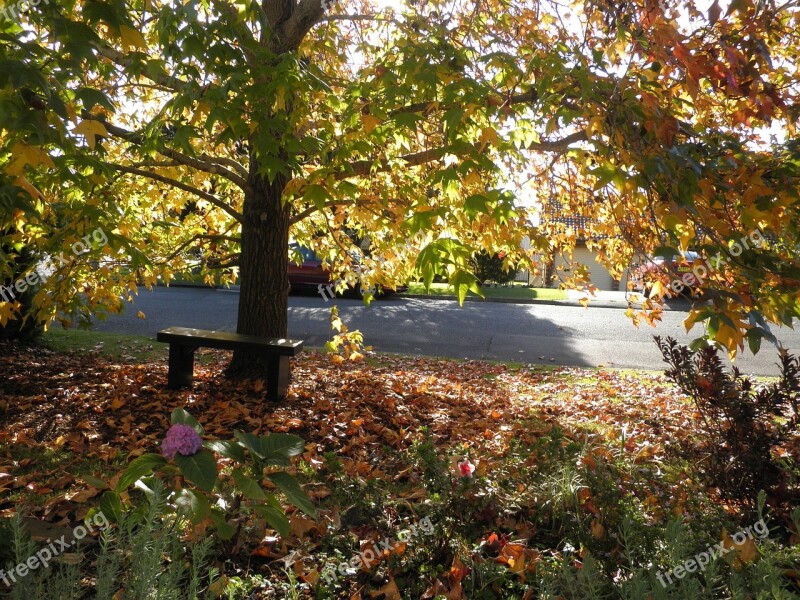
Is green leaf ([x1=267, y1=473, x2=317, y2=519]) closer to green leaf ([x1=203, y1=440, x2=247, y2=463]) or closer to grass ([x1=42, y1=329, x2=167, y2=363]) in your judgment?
green leaf ([x1=203, y1=440, x2=247, y2=463])

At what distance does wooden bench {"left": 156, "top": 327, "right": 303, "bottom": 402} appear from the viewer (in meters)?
5.38

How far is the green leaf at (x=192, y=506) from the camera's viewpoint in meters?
2.09

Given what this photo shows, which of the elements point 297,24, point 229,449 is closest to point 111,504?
point 229,449

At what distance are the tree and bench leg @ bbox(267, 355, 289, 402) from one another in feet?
2.08

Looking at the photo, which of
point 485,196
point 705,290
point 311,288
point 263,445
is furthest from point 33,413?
point 311,288

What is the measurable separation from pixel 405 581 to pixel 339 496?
890mm

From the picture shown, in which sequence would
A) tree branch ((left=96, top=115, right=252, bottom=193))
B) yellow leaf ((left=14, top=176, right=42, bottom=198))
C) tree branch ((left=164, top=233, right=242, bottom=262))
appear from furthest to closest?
1. tree branch ((left=164, top=233, right=242, bottom=262))
2. tree branch ((left=96, top=115, right=252, bottom=193))
3. yellow leaf ((left=14, top=176, right=42, bottom=198))

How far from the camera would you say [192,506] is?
83.1 inches

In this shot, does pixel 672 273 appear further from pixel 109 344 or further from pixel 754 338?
pixel 109 344

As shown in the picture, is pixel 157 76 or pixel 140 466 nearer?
pixel 140 466

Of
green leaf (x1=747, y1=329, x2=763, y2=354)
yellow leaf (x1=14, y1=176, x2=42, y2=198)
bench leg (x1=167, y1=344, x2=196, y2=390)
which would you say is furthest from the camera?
bench leg (x1=167, y1=344, x2=196, y2=390)

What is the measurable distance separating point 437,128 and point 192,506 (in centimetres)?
378

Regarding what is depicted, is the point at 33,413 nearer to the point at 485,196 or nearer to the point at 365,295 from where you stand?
the point at 365,295

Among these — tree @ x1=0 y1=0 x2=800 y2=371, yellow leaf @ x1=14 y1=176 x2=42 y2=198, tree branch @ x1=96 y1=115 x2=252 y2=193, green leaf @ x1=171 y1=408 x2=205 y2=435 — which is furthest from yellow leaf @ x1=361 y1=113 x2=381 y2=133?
green leaf @ x1=171 y1=408 x2=205 y2=435
